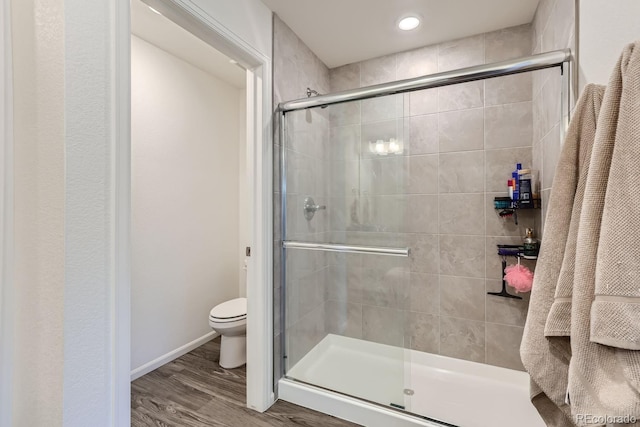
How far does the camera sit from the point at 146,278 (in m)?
2.13

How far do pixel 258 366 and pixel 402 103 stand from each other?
68.5 inches

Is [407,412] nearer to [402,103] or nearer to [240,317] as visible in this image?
[240,317]

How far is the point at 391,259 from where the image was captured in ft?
5.52

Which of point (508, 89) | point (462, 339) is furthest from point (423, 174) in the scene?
point (462, 339)

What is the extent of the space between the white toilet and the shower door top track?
60.9 inches

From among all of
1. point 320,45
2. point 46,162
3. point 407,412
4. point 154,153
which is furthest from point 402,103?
point 154,153

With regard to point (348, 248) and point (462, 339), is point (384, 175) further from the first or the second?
point (462, 339)

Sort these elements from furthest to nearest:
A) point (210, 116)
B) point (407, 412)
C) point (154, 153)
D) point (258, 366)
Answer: point (210, 116) → point (154, 153) → point (258, 366) → point (407, 412)

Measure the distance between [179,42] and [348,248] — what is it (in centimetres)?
199

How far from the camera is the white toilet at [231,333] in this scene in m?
2.13

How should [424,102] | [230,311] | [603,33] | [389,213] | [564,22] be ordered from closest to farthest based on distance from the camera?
[603,33] < [564,22] < [389,213] < [424,102] < [230,311]

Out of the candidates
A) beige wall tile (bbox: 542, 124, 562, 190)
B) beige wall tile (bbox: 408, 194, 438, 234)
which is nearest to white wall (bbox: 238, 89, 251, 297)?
beige wall tile (bbox: 408, 194, 438, 234)

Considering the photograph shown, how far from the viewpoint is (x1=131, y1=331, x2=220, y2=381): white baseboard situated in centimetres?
205

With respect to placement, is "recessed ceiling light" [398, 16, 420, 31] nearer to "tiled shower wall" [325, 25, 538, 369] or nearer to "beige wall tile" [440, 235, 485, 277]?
"tiled shower wall" [325, 25, 538, 369]
